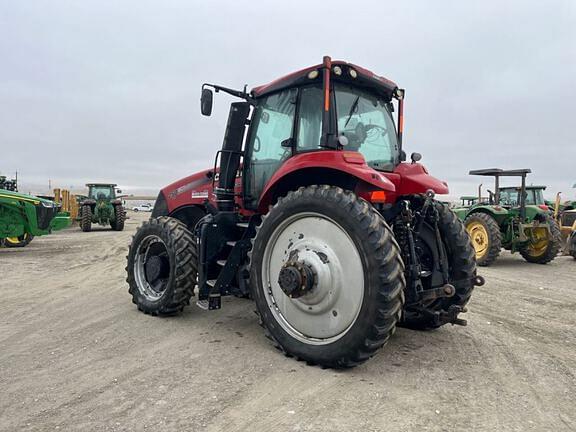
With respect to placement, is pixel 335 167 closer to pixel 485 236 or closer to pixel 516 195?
pixel 485 236

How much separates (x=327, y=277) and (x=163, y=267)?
2.20m

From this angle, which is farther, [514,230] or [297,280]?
[514,230]

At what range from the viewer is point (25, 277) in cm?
722

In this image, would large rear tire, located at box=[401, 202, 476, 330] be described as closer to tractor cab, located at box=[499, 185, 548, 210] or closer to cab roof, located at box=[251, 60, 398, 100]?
cab roof, located at box=[251, 60, 398, 100]

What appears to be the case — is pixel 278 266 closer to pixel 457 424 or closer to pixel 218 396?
pixel 218 396

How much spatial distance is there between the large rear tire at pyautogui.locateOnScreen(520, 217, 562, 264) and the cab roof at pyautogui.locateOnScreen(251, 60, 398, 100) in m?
7.82

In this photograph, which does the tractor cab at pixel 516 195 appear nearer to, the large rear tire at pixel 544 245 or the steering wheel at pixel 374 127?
the large rear tire at pixel 544 245

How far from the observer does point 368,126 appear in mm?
4062

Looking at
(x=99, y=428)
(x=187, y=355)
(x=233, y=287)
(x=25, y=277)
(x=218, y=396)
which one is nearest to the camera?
(x=99, y=428)

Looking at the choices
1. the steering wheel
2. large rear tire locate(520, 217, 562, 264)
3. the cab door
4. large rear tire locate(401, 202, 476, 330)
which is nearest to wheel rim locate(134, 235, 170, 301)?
the cab door

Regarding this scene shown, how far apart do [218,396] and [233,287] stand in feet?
5.04

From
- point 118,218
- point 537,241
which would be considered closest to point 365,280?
point 537,241

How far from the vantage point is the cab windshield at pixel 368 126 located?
3.80m

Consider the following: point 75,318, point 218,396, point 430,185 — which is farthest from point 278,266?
point 75,318
